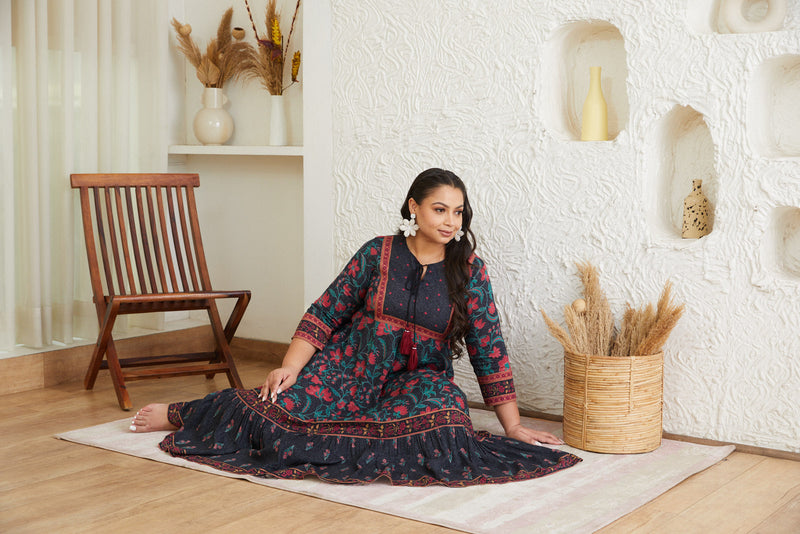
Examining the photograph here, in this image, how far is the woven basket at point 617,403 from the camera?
3.00 meters

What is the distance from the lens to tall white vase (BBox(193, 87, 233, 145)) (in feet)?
15.4

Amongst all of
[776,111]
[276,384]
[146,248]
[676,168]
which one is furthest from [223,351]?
[776,111]

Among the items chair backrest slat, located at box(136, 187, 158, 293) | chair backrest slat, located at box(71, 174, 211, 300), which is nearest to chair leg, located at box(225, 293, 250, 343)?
chair backrest slat, located at box(71, 174, 211, 300)

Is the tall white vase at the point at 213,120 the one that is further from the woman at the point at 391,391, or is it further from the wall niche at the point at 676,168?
the wall niche at the point at 676,168

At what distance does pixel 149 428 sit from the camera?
323 cm

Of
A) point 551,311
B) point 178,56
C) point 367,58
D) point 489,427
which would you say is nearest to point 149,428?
point 489,427

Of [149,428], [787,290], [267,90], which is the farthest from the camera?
[267,90]

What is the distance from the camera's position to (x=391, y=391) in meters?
3.06

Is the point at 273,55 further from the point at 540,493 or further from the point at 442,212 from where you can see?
the point at 540,493

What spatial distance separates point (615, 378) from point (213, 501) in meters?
1.41

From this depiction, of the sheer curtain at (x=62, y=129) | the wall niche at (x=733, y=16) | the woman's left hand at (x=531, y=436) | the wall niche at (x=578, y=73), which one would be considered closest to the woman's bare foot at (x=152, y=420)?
the sheer curtain at (x=62, y=129)

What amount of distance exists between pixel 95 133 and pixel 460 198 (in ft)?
7.24

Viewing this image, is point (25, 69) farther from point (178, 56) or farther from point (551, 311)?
point (551, 311)

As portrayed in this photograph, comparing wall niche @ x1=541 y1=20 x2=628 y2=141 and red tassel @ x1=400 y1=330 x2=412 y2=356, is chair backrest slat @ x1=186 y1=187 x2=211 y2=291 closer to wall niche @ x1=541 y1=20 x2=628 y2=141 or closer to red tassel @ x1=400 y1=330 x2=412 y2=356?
red tassel @ x1=400 y1=330 x2=412 y2=356
